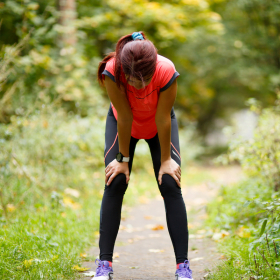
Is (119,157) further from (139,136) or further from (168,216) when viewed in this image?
(168,216)

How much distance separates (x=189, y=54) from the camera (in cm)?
1495

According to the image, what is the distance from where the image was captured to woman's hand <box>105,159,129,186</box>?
77.6 inches

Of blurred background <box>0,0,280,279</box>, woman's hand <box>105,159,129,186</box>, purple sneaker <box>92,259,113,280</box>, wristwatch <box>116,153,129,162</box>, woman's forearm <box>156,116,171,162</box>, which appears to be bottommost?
purple sneaker <box>92,259,113,280</box>

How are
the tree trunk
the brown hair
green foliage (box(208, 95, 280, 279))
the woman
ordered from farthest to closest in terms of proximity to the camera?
the tree trunk, green foliage (box(208, 95, 280, 279)), the woman, the brown hair

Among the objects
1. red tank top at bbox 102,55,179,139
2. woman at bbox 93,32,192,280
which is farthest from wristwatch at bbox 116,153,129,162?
red tank top at bbox 102,55,179,139

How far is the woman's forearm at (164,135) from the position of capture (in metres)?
1.89

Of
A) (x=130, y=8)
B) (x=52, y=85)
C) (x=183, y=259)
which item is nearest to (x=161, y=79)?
(x=183, y=259)

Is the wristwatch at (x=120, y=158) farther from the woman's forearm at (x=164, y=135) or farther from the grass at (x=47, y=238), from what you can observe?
the grass at (x=47, y=238)

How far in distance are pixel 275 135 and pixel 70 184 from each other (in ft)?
9.59

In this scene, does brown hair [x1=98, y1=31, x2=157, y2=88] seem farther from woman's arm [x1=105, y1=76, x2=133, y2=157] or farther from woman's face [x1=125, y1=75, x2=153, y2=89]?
woman's arm [x1=105, y1=76, x2=133, y2=157]

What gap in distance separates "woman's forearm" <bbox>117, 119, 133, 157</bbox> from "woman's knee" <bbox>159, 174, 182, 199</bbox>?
31cm

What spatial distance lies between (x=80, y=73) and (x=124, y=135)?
14.8ft

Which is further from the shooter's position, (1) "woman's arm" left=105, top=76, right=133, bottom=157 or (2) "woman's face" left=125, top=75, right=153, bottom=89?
(1) "woman's arm" left=105, top=76, right=133, bottom=157

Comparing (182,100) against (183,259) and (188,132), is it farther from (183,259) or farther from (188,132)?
(183,259)
